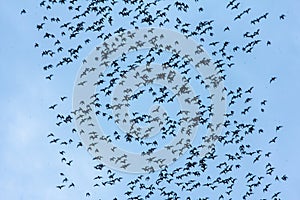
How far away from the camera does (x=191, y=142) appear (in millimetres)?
43750

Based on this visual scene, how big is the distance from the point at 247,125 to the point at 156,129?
5090 mm

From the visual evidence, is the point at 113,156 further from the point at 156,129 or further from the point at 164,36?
the point at 164,36

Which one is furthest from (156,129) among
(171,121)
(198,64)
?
(198,64)

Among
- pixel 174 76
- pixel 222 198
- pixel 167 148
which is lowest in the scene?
pixel 222 198

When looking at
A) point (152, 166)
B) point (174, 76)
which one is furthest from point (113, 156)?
point (174, 76)

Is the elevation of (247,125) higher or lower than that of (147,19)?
lower

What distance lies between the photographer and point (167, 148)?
43.8m

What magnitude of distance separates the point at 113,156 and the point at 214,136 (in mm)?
5643

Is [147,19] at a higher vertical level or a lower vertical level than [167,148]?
higher

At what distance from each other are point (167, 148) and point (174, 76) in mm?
4054

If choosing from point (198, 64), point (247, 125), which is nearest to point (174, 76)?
point (198, 64)

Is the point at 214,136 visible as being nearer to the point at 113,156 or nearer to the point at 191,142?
the point at 191,142

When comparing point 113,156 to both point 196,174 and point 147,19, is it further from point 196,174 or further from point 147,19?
point 147,19

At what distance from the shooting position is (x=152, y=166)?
143 ft
